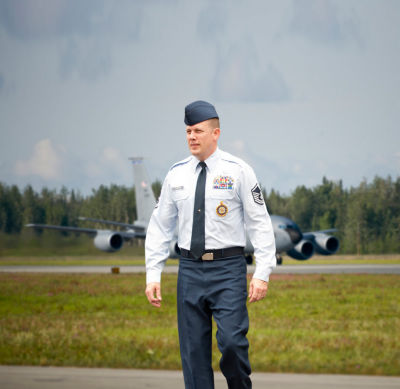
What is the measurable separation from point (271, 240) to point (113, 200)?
7766 centimetres

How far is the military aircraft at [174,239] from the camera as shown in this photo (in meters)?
37.0

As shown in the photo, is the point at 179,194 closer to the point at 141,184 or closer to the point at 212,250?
the point at 212,250

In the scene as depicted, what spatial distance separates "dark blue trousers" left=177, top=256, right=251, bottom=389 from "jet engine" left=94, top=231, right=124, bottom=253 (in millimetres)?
34918

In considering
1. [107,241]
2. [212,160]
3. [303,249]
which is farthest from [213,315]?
[303,249]

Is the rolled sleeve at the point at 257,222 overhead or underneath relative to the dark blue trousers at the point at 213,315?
overhead

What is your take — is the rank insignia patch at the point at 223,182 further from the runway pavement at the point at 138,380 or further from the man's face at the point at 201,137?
the runway pavement at the point at 138,380

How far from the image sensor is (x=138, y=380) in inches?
265

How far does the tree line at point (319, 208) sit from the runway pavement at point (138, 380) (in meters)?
46.7

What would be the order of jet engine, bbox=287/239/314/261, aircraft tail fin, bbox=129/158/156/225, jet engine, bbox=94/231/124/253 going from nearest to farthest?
1. jet engine, bbox=94/231/124/253
2. jet engine, bbox=287/239/314/261
3. aircraft tail fin, bbox=129/158/156/225

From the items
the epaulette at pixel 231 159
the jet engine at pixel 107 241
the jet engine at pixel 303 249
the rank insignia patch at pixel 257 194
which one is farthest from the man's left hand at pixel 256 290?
the jet engine at pixel 303 249

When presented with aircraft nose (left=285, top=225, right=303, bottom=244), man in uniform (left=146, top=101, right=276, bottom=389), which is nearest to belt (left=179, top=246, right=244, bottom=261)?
man in uniform (left=146, top=101, right=276, bottom=389)

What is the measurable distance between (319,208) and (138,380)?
88924mm

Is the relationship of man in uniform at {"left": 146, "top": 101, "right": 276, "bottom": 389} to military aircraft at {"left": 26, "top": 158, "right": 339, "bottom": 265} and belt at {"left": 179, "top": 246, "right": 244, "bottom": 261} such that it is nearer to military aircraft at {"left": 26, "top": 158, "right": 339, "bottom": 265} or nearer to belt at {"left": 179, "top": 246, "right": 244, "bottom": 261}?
belt at {"left": 179, "top": 246, "right": 244, "bottom": 261}

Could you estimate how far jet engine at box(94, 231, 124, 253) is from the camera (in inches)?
1549
